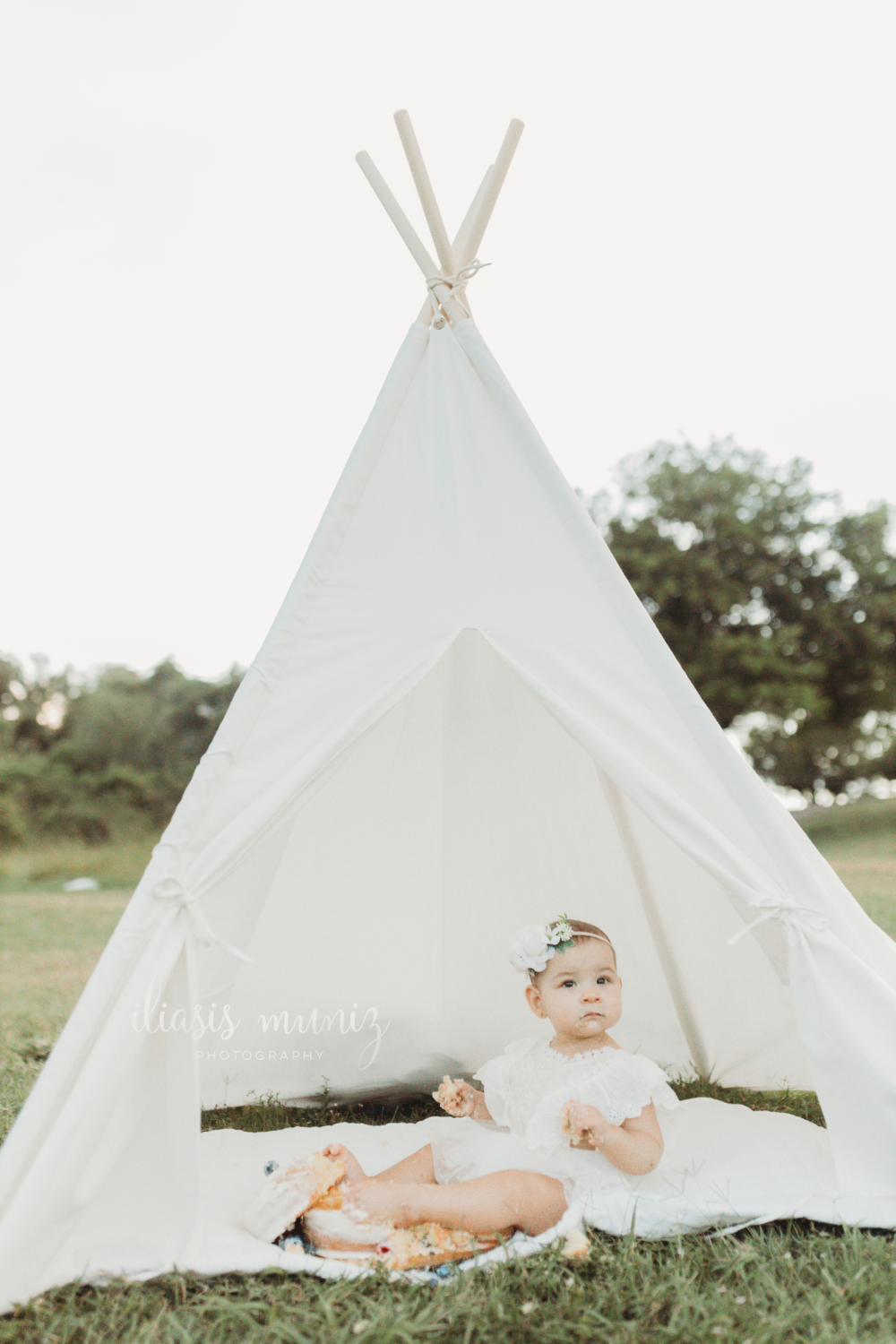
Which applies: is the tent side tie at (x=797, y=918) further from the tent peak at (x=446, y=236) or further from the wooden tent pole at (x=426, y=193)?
the wooden tent pole at (x=426, y=193)

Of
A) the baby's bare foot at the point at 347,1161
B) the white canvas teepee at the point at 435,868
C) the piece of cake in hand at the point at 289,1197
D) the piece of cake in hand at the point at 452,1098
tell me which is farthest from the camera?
the piece of cake in hand at the point at 452,1098

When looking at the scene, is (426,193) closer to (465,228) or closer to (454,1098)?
(465,228)

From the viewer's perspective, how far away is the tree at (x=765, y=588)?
1522 centimetres

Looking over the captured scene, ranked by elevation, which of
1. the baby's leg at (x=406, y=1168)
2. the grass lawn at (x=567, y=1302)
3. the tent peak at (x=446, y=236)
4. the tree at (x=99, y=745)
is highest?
the tree at (x=99, y=745)

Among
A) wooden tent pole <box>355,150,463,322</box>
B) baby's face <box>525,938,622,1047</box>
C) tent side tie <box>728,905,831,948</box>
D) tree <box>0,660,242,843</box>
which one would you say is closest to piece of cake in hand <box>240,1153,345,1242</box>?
baby's face <box>525,938,622,1047</box>

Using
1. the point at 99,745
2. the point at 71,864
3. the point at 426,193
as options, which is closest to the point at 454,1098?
the point at 426,193

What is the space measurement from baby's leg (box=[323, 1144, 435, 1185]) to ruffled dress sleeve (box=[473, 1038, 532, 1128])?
0.22 m

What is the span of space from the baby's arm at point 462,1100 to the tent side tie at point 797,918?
3.33ft

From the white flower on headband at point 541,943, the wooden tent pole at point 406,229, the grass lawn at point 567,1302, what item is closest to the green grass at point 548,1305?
the grass lawn at point 567,1302

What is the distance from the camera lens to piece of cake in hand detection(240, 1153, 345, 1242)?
6.92 ft

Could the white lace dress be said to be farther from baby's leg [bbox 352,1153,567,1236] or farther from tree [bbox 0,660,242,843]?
tree [bbox 0,660,242,843]

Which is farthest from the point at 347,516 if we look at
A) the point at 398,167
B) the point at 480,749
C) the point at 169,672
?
the point at 169,672

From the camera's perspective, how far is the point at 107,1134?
1922mm

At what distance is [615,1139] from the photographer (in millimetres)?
2193
